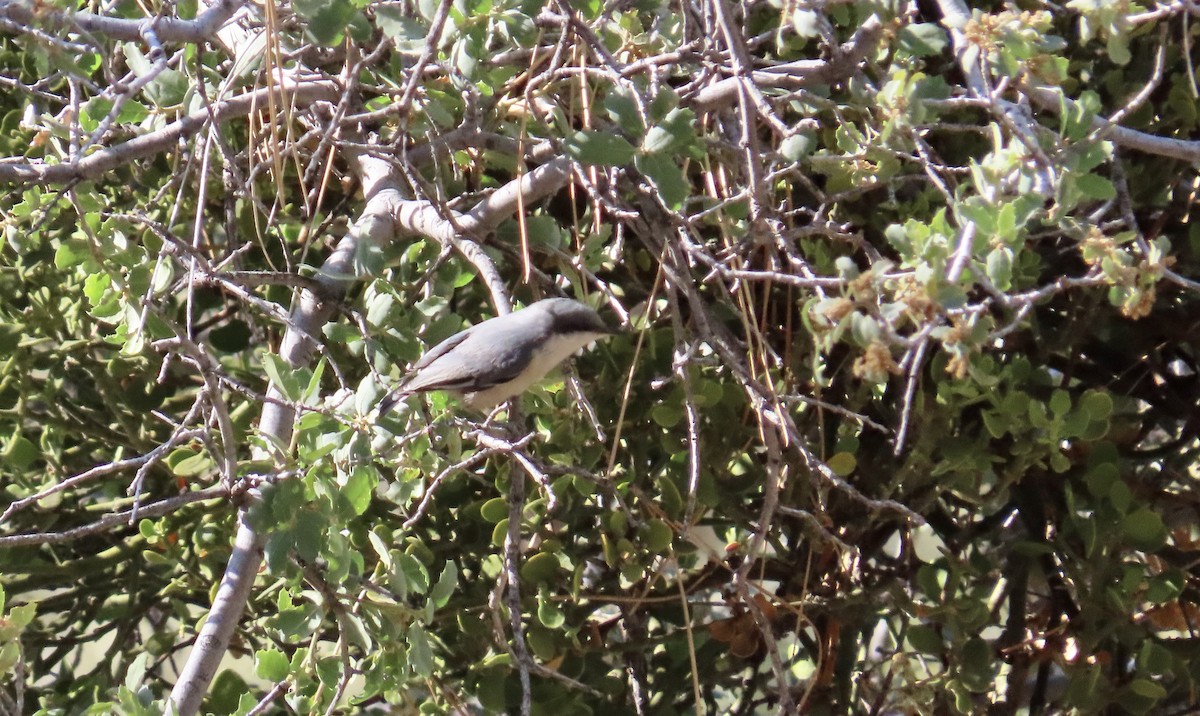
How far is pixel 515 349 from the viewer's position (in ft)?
5.99

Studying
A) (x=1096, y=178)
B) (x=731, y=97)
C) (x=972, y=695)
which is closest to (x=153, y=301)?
(x=731, y=97)

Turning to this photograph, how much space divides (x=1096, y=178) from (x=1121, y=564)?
91cm

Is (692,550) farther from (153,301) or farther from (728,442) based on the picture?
(153,301)

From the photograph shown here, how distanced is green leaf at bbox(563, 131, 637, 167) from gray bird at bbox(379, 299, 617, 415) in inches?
18.2

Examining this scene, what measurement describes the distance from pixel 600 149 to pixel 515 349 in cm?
62

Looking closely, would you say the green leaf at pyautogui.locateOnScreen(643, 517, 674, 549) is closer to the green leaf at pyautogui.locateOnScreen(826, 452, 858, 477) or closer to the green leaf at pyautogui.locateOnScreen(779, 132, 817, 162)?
the green leaf at pyautogui.locateOnScreen(826, 452, 858, 477)

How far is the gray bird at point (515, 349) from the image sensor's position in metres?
1.76

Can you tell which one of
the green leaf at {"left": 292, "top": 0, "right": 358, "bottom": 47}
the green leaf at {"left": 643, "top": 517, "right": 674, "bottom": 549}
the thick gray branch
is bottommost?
the green leaf at {"left": 643, "top": 517, "right": 674, "bottom": 549}

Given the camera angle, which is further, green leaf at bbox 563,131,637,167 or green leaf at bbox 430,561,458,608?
green leaf at bbox 430,561,458,608

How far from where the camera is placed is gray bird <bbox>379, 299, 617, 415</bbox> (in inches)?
69.3

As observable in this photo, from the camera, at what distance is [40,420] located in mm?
2049

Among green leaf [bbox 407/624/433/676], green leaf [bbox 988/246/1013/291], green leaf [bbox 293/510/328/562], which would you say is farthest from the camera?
green leaf [bbox 407/624/433/676]

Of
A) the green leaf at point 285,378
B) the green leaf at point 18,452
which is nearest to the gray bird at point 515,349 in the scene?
the green leaf at point 285,378

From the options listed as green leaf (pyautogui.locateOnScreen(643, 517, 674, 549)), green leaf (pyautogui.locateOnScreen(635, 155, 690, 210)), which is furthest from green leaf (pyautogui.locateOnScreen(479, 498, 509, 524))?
green leaf (pyautogui.locateOnScreen(635, 155, 690, 210))
